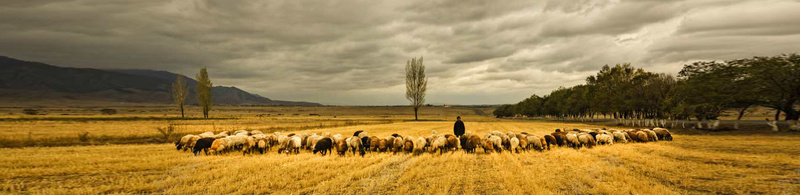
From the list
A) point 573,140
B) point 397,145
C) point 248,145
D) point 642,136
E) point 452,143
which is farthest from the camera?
point 642,136

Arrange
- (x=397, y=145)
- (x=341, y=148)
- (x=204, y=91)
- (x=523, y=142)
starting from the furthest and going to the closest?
(x=204, y=91), (x=523, y=142), (x=397, y=145), (x=341, y=148)

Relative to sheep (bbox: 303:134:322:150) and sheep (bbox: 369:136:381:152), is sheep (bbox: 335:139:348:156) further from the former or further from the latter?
sheep (bbox: 303:134:322:150)

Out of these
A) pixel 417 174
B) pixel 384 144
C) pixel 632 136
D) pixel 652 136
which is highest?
pixel 384 144

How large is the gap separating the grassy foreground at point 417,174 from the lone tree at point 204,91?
224 feet

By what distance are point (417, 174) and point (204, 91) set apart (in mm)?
81123

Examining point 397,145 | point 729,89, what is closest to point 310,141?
point 397,145

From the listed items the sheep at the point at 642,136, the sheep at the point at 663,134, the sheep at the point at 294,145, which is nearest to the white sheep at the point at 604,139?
the sheep at the point at 642,136

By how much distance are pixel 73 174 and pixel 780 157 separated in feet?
95.9

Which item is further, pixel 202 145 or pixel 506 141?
pixel 506 141

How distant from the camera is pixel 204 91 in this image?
3041 inches

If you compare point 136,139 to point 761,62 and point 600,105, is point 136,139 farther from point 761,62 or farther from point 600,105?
point 600,105

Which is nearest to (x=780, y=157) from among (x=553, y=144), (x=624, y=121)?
(x=553, y=144)

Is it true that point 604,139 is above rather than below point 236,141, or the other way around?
below

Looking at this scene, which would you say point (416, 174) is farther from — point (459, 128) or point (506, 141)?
point (459, 128)
